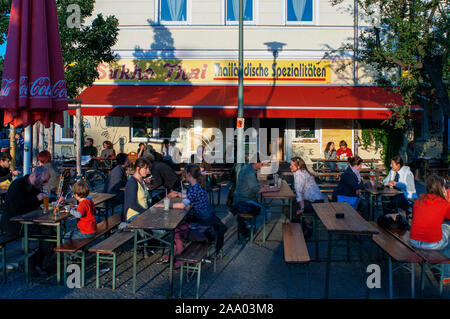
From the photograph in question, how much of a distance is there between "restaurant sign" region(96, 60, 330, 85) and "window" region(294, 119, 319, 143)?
4.91ft

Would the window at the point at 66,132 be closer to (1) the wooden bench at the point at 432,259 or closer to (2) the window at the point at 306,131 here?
(2) the window at the point at 306,131

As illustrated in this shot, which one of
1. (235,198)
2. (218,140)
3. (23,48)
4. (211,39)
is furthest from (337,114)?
(23,48)

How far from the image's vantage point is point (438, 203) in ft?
15.9

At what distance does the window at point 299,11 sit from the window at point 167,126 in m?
5.58

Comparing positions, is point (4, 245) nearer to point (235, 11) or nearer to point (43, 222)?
point (43, 222)

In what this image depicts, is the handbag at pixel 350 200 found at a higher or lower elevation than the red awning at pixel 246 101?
→ lower

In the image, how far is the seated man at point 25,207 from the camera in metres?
5.29

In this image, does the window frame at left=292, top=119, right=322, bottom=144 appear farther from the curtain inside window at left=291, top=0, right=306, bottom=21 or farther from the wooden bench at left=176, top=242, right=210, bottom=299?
the wooden bench at left=176, top=242, right=210, bottom=299

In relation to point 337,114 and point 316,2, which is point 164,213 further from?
point 316,2

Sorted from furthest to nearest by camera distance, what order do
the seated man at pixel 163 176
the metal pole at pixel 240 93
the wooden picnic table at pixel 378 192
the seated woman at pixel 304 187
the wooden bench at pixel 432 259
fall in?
the metal pole at pixel 240 93 → the seated man at pixel 163 176 → the wooden picnic table at pixel 378 192 → the seated woman at pixel 304 187 → the wooden bench at pixel 432 259

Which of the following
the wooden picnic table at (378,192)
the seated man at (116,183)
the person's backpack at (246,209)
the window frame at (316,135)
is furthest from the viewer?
the window frame at (316,135)

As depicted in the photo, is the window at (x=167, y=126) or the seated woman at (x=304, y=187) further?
the window at (x=167, y=126)

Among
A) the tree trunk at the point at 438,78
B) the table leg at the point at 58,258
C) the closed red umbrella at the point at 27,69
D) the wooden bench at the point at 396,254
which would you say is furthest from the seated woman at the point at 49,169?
the tree trunk at the point at 438,78

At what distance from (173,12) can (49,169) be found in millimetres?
10063
